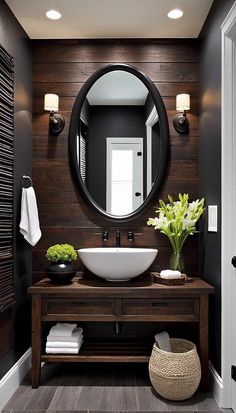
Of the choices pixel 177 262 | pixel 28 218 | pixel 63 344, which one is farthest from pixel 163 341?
pixel 28 218

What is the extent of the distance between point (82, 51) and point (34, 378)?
2441mm

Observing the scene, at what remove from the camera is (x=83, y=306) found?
2490 millimetres

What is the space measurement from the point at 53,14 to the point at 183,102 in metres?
1.12

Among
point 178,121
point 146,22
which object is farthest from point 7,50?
point 178,121

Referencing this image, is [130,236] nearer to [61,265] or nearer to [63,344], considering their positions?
[61,265]

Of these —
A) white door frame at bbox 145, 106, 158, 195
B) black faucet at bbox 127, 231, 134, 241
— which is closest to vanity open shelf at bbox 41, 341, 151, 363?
black faucet at bbox 127, 231, 134, 241

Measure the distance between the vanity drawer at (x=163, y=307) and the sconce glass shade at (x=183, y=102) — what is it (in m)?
1.41

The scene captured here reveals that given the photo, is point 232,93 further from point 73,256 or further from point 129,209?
point 73,256

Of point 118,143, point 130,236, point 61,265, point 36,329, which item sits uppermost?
point 118,143

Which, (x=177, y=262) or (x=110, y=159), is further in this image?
(x=110, y=159)

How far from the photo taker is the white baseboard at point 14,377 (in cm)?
229

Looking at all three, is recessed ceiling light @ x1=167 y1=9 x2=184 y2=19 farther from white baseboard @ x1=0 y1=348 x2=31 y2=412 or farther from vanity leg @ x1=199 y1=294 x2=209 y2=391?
white baseboard @ x1=0 y1=348 x2=31 y2=412

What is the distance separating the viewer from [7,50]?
8.13ft

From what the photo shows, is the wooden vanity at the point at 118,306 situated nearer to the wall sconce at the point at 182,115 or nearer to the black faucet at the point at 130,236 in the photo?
the black faucet at the point at 130,236
